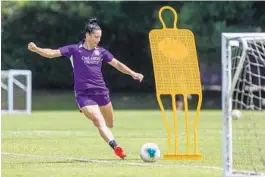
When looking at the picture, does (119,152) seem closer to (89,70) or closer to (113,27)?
(89,70)

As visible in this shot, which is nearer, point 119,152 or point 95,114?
point 119,152

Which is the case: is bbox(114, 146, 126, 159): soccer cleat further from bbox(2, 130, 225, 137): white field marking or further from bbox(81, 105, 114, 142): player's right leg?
bbox(2, 130, 225, 137): white field marking

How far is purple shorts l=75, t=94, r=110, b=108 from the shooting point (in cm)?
1206

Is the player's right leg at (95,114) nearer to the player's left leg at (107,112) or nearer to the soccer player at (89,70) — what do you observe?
the soccer player at (89,70)

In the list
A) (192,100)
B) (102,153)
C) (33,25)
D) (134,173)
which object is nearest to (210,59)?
(192,100)

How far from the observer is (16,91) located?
32.8 meters

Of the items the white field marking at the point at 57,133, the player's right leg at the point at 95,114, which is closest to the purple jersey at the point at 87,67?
the player's right leg at the point at 95,114

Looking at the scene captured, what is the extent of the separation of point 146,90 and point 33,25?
23.6ft

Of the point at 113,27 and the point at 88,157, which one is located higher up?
the point at 113,27

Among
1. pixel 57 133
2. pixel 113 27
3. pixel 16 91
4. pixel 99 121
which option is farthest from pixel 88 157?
pixel 113 27

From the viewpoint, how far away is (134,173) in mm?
9797

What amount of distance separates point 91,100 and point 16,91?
69.1 ft

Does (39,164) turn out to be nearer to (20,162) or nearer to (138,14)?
(20,162)

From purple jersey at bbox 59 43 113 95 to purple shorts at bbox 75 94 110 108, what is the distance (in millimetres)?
62
